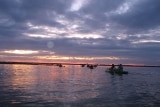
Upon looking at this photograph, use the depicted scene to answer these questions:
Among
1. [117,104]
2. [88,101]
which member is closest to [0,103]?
[88,101]

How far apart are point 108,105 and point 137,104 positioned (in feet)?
11.2

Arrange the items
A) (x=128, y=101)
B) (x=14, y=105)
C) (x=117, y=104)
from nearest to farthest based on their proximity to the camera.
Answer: (x=14, y=105) < (x=117, y=104) < (x=128, y=101)

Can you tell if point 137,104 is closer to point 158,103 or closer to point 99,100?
point 158,103

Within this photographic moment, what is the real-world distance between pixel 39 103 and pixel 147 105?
460 inches

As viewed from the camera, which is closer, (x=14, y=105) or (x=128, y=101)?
(x=14, y=105)

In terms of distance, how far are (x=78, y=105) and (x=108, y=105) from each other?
10.8 ft

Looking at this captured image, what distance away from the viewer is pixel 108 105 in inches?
1103

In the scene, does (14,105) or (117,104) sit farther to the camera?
(117,104)

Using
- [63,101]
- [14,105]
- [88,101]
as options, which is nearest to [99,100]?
[88,101]

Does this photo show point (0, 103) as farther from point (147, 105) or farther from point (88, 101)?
point (147, 105)

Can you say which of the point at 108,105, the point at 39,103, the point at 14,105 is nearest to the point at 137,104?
the point at 108,105

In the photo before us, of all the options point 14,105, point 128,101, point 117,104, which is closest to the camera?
point 14,105

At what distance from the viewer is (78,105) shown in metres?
27.4

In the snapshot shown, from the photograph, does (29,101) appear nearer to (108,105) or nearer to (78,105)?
(78,105)
